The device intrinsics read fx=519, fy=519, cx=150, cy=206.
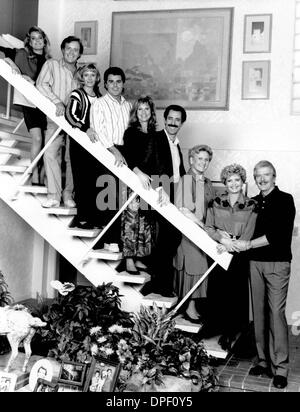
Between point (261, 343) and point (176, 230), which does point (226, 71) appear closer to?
point (176, 230)

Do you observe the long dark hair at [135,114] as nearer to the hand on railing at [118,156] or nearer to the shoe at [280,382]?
the hand on railing at [118,156]

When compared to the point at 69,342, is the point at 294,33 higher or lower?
higher

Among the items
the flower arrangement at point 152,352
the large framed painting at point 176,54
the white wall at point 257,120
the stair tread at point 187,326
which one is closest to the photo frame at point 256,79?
the white wall at point 257,120

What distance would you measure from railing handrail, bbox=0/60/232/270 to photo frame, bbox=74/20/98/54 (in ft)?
6.58

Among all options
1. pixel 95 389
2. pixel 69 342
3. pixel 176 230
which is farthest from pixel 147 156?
pixel 95 389

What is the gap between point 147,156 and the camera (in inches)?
152

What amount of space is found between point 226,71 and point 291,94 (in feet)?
2.33

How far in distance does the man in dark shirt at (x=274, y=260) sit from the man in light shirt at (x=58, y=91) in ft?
5.19

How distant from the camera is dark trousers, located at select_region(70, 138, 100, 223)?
4.07 meters

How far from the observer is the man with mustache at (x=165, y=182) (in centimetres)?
381

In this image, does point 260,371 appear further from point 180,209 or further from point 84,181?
point 84,181

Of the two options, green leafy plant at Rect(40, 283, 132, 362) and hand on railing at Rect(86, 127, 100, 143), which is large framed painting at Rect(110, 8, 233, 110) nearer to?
hand on railing at Rect(86, 127, 100, 143)

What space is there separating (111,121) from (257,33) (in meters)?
2.19

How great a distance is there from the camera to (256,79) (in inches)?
209
